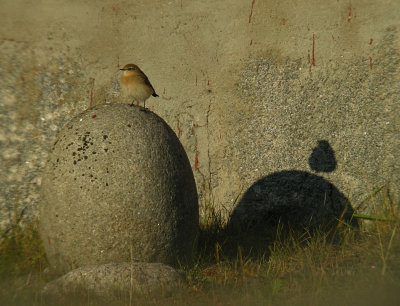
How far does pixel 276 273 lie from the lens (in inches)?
191

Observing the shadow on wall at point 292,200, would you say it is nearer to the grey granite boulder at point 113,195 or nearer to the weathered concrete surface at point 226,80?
the weathered concrete surface at point 226,80

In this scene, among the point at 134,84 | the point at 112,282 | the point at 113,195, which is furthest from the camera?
the point at 134,84

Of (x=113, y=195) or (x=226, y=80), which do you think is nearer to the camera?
(x=113, y=195)

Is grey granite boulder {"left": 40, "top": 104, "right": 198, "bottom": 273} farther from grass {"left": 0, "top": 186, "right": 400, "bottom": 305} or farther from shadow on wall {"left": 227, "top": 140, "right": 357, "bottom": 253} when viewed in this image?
shadow on wall {"left": 227, "top": 140, "right": 357, "bottom": 253}

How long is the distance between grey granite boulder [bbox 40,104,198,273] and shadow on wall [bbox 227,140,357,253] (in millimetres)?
2860

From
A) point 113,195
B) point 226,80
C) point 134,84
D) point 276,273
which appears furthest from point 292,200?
point 113,195

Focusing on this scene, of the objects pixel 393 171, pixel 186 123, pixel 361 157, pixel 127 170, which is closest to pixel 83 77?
pixel 186 123

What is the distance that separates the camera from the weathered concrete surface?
768 cm

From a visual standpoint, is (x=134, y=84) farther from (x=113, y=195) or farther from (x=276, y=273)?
(x=276, y=273)

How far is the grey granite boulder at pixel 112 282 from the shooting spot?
4113 mm

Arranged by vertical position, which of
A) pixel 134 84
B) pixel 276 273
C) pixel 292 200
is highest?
pixel 134 84

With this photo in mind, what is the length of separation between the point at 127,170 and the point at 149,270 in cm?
102

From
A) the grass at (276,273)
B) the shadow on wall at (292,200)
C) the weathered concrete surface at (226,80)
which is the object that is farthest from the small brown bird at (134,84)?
the shadow on wall at (292,200)

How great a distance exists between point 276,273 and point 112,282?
1822mm
